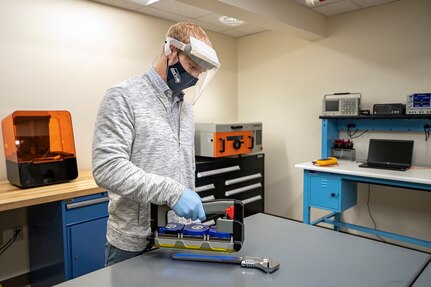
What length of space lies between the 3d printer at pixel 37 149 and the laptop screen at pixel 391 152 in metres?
2.61

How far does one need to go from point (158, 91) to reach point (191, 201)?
439 mm

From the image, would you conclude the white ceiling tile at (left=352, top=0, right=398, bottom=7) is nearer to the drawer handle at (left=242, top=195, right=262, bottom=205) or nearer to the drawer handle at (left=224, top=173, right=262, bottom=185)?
the drawer handle at (left=224, top=173, right=262, bottom=185)

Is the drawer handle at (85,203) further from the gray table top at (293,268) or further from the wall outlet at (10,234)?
the gray table top at (293,268)

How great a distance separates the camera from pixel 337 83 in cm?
345

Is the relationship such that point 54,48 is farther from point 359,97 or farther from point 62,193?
point 359,97

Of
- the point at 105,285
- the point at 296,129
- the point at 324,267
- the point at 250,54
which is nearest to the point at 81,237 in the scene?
the point at 105,285

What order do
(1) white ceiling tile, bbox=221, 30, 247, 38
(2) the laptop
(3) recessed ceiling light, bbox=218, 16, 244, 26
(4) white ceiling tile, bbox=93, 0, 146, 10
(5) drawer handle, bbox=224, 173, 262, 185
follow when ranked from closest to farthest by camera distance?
(2) the laptop → (4) white ceiling tile, bbox=93, 0, 146, 10 → (5) drawer handle, bbox=224, 173, 262, 185 → (3) recessed ceiling light, bbox=218, 16, 244, 26 → (1) white ceiling tile, bbox=221, 30, 247, 38

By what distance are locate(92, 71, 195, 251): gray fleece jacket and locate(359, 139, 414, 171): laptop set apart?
2.25 metres

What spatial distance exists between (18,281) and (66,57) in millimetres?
1872

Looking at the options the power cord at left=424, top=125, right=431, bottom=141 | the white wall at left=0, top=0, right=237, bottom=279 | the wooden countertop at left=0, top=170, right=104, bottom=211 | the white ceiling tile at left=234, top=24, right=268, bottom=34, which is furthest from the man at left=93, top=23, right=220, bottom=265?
the white ceiling tile at left=234, top=24, right=268, bottom=34

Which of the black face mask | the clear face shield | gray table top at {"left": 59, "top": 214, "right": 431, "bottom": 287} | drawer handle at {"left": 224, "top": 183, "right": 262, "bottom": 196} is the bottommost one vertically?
drawer handle at {"left": 224, "top": 183, "right": 262, "bottom": 196}

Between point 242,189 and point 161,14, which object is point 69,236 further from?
point 161,14

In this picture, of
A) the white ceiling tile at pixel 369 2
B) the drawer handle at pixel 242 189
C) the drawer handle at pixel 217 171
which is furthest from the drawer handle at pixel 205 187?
the white ceiling tile at pixel 369 2

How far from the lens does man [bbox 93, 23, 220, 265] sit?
3.26ft
